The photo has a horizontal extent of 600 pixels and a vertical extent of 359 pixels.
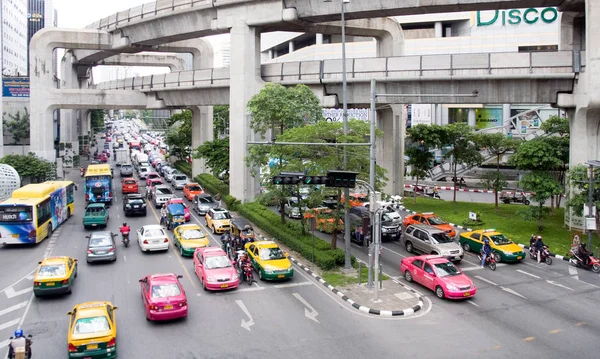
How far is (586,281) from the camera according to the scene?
23.7 meters

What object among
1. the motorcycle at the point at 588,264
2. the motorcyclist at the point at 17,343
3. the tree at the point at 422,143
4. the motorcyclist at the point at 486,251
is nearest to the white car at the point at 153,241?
the motorcyclist at the point at 17,343

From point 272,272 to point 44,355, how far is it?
383 inches

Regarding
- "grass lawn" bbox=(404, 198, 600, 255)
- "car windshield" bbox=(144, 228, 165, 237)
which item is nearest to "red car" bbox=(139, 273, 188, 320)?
"car windshield" bbox=(144, 228, 165, 237)

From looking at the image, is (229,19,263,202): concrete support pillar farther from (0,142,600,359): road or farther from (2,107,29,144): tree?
(2,107,29,144): tree

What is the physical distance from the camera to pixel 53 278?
19734 millimetres

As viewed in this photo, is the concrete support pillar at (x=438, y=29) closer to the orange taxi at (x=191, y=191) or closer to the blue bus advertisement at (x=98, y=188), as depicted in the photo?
the orange taxi at (x=191, y=191)

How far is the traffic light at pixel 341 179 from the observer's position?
21.5m

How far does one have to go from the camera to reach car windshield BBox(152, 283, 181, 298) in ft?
58.6

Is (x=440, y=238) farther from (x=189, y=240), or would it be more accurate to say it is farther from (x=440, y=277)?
(x=189, y=240)

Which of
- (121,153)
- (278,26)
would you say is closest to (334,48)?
(121,153)

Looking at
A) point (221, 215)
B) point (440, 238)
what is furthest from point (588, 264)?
point (221, 215)

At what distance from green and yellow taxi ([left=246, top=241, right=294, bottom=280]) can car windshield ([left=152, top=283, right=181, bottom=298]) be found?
5160mm

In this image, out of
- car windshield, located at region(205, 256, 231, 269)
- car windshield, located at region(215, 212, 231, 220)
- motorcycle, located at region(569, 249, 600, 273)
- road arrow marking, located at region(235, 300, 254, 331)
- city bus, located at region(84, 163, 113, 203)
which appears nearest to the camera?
road arrow marking, located at region(235, 300, 254, 331)

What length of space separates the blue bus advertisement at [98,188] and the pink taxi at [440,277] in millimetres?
28754
